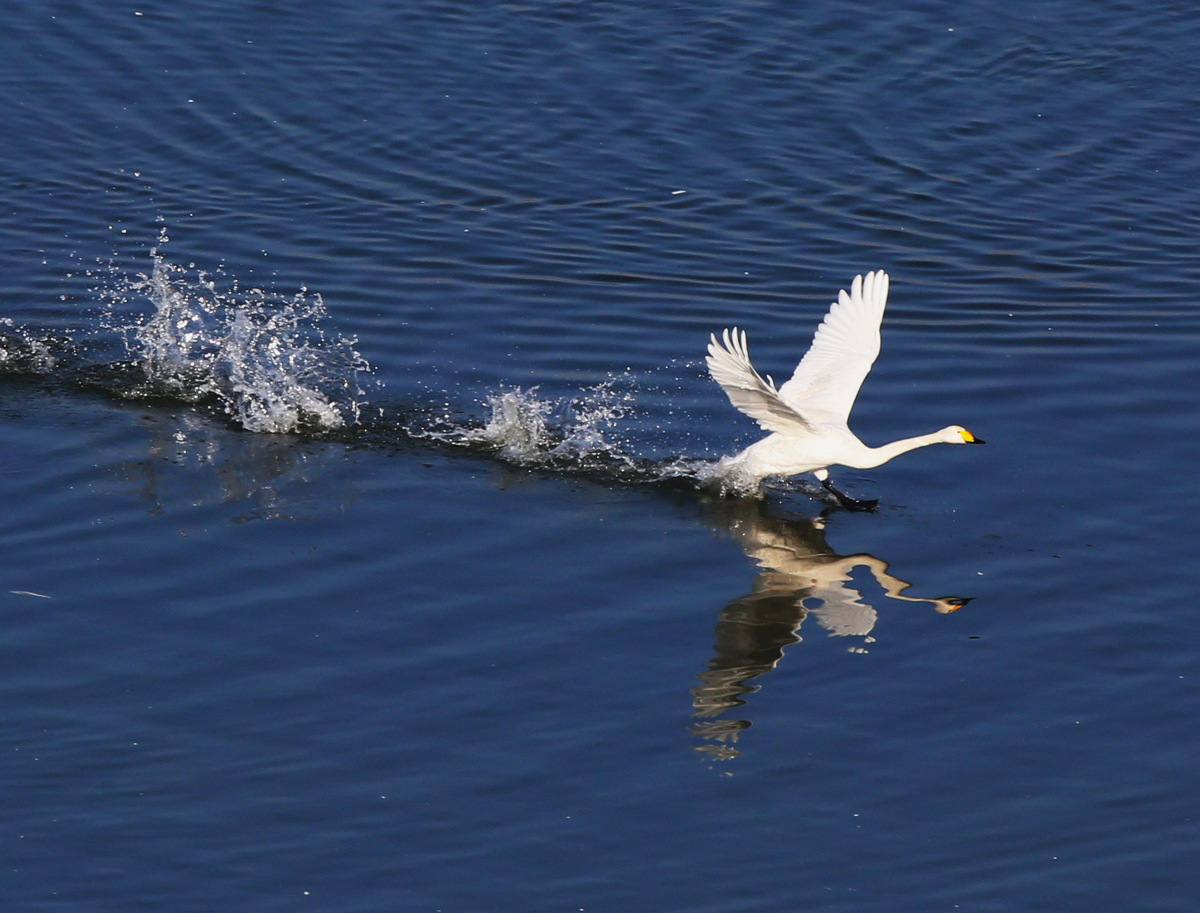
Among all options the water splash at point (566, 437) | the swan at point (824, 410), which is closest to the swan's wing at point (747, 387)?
the swan at point (824, 410)

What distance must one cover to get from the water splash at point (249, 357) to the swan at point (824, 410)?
3100 millimetres

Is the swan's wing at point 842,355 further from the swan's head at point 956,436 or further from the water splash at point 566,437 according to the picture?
the water splash at point 566,437

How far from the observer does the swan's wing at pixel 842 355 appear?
13156 mm

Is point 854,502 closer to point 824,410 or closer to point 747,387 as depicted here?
point 824,410

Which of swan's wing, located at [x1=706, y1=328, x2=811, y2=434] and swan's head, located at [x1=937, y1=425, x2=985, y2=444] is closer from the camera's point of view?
swan's wing, located at [x1=706, y1=328, x2=811, y2=434]

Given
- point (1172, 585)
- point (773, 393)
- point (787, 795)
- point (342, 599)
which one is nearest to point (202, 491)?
point (342, 599)

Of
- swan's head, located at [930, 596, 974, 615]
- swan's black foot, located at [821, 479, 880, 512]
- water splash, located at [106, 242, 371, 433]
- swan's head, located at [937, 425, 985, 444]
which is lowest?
swan's head, located at [930, 596, 974, 615]

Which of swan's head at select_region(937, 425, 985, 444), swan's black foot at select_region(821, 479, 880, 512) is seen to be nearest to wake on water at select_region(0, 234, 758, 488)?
swan's black foot at select_region(821, 479, 880, 512)

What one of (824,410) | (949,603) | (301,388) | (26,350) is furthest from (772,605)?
(26,350)

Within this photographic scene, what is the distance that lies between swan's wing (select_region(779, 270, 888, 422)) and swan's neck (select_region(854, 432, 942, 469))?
410 millimetres

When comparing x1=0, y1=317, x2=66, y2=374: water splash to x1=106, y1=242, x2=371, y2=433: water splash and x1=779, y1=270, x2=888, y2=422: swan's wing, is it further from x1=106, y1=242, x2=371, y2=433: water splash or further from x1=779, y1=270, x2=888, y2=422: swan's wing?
x1=779, y1=270, x2=888, y2=422: swan's wing

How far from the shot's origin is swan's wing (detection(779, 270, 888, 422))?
13.2 meters

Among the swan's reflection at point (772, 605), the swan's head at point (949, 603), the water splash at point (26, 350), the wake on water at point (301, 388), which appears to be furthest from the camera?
the water splash at point (26, 350)

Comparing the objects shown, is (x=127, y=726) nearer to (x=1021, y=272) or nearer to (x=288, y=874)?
(x=288, y=874)
